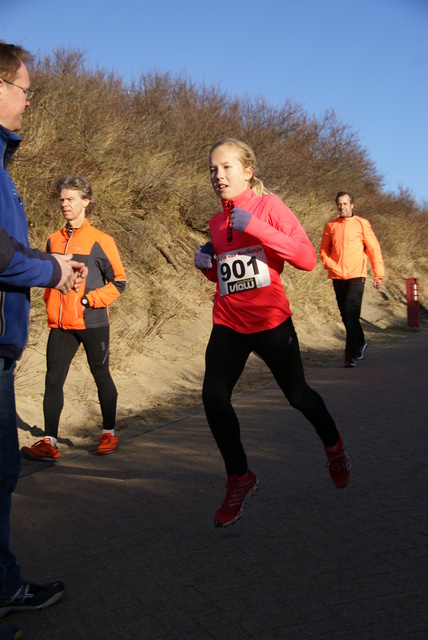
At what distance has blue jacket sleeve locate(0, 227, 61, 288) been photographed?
307 cm

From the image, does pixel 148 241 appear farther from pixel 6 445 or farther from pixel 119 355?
pixel 6 445

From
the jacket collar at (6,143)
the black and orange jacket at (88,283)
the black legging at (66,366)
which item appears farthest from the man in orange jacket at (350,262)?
the jacket collar at (6,143)

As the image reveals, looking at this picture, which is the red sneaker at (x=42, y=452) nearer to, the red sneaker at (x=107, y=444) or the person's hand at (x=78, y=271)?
the red sneaker at (x=107, y=444)

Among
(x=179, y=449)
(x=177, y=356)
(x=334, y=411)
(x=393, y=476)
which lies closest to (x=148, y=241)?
(x=177, y=356)

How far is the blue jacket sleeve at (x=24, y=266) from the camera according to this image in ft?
10.1

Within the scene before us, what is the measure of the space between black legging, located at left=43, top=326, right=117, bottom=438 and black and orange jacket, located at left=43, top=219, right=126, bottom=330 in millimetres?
91

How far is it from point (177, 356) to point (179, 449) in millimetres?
4552

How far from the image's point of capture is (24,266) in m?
3.14

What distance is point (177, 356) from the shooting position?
34.7 ft

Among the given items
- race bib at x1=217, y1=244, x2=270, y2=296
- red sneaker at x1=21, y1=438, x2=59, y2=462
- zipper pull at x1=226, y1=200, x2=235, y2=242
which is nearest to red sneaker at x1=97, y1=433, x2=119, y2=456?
red sneaker at x1=21, y1=438, x2=59, y2=462

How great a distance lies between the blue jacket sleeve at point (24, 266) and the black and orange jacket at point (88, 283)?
8.62 feet

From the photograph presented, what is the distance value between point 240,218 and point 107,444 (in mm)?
2664

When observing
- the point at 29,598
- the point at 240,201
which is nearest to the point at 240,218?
the point at 240,201

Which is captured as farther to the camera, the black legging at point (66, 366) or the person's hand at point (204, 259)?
the black legging at point (66, 366)
